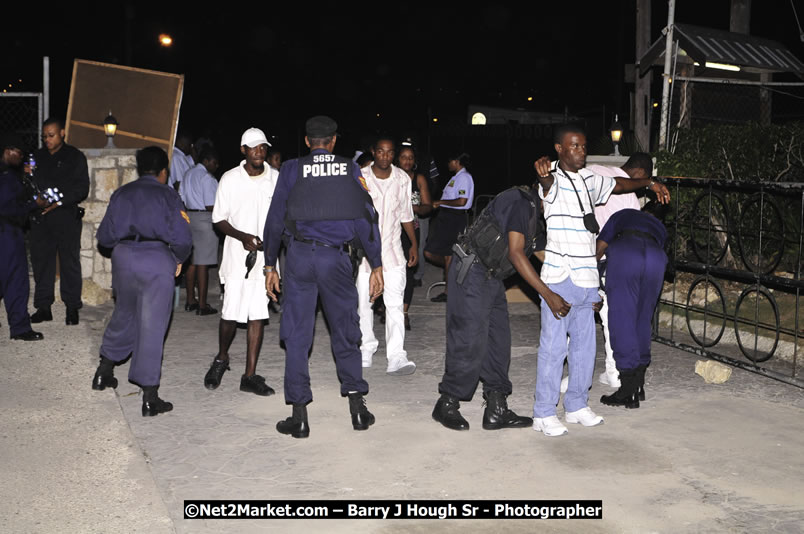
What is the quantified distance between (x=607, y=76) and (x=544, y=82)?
14.6 ft

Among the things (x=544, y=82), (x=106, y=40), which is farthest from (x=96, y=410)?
(x=544, y=82)

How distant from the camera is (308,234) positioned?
5.98 m

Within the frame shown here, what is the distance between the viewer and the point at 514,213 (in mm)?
5832

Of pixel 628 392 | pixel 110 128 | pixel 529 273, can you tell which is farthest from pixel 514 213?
pixel 110 128

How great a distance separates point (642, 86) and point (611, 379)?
7384mm

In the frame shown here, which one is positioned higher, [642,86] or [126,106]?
[642,86]

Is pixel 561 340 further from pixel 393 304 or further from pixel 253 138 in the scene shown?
pixel 253 138

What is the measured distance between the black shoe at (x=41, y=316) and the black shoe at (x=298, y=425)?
4602 mm

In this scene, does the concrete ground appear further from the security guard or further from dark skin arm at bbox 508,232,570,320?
dark skin arm at bbox 508,232,570,320

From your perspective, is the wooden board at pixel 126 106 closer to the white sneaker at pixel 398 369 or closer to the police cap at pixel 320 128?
the white sneaker at pixel 398 369

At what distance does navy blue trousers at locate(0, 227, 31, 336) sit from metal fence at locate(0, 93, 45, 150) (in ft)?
9.34

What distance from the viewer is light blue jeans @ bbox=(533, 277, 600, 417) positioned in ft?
19.5

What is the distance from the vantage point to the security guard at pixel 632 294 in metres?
6.67

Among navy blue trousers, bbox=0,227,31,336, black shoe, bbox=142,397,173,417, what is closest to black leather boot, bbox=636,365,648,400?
black shoe, bbox=142,397,173,417
